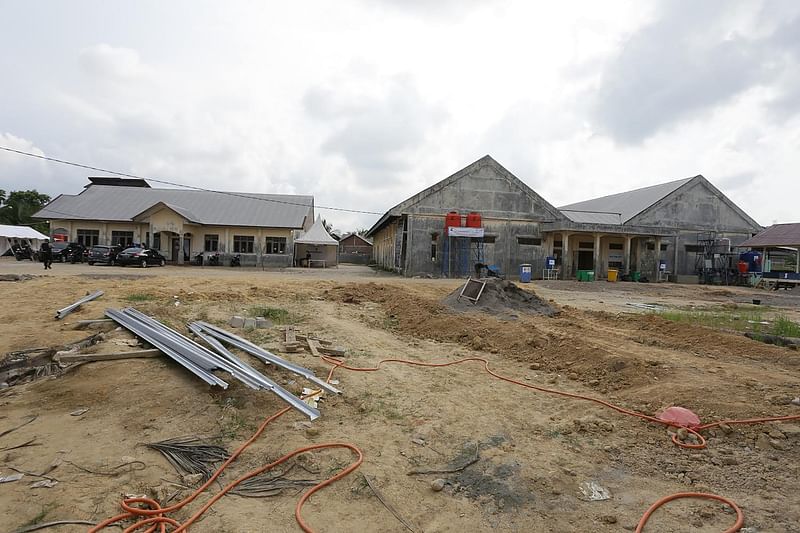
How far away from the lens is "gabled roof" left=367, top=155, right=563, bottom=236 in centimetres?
2509

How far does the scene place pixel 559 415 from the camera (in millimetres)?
4500

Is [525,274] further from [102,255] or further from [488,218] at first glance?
[102,255]

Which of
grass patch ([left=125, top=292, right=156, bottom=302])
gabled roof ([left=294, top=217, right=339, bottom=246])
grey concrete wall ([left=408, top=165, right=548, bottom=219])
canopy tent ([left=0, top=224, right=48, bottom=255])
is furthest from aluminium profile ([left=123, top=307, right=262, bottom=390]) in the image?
canopy tent ([left=0, top=224, right=48, bottom=255])

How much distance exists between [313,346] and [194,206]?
32.1 m

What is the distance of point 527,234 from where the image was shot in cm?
2667

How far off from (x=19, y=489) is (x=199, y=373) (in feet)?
5.95

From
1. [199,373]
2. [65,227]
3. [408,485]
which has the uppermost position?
[65,227]

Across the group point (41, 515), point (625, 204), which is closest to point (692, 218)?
point (625, 204)

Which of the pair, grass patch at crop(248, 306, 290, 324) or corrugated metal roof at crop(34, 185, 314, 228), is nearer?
grass patch at crop(248, 306, 290, 324)

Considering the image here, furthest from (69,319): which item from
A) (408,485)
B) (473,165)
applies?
(473,165)

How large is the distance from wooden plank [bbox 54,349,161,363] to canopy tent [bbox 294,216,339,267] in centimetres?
2680

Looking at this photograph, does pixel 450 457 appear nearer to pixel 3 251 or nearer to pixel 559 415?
pixel 559 415

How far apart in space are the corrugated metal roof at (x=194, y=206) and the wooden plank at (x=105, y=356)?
26.1 metres

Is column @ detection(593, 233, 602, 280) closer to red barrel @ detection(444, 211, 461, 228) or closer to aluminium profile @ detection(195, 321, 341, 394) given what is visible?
red barrel @ detection(444, 211, 461, 228)
